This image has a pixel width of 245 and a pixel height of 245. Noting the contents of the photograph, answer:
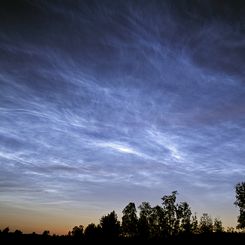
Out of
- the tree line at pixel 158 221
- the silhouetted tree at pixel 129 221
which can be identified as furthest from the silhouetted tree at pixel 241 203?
the silhouetted tree at pixel 129 221

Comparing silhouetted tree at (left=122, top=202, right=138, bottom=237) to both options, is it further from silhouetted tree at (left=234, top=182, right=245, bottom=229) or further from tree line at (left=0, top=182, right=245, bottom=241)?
silhouetted tree at (left=234, top=182, right=245, bottom=229)

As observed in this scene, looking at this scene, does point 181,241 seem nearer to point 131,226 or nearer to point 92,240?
point 92,240

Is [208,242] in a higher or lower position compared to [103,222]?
lower

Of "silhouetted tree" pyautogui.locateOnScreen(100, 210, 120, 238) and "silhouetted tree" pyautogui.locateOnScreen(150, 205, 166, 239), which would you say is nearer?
"silhouetted tree" pyautogui.locateOnScreen(100, 210, 120, 238)

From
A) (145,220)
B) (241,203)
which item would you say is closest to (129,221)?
(145,220)

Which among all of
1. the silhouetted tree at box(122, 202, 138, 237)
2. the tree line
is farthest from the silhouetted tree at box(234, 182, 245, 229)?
the silhouetted tree at box(122, 202, 138, 237)

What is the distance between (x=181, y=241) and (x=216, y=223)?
91.5m

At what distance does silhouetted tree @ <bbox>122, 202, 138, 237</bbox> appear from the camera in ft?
328

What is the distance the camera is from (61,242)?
31.9m

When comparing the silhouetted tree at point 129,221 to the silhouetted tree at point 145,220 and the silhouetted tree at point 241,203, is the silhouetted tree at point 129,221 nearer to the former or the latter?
the silhouetted tree at point 145,220

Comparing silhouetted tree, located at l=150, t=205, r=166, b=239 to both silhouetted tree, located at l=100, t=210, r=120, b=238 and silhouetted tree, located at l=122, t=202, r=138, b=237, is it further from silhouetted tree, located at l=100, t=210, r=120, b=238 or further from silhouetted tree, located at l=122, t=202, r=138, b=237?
silhouetted tree, located at l=100, t=210, r=120, b=238

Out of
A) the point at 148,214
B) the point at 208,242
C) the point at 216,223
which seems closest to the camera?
the point at 208,242

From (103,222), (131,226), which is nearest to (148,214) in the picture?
(131,226)

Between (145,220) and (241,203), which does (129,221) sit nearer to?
(145,220)
